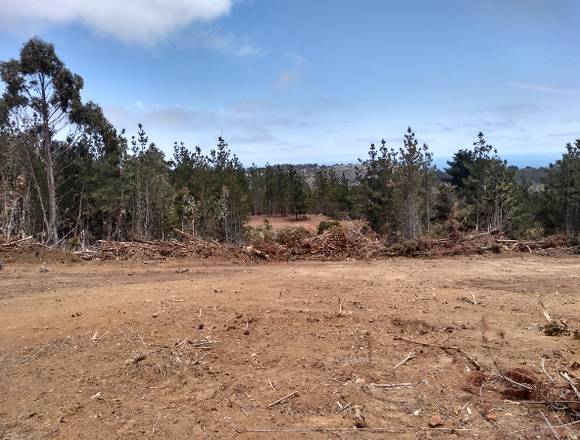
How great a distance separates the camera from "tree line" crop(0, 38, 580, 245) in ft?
66.0

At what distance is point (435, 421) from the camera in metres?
3.46

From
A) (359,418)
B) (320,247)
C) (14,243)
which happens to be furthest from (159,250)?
(359,418)

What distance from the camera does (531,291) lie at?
6.89 metres

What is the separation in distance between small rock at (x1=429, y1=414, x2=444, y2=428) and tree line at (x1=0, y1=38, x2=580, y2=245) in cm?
1305

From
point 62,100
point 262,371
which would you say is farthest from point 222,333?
point 62,100

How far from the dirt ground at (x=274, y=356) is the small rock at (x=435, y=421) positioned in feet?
0.06

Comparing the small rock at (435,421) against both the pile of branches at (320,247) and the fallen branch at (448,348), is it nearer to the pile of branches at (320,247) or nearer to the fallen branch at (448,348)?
the fallen branch at (448,348)

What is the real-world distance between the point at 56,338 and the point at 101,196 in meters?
A: 24.7

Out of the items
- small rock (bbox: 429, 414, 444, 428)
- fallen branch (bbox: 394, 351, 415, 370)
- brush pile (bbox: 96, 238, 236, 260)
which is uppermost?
brush pile (bbox: 96, 238, 236, 260)

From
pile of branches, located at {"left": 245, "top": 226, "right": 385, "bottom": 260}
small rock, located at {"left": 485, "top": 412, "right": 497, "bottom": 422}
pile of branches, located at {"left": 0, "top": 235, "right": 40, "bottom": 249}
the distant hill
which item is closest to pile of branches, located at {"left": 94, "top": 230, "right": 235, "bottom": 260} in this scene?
pile of branches, located at {"left": 245, "top": 226, "right": 385, "bottom": 260}

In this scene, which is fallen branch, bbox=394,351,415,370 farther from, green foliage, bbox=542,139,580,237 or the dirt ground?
green foliage, bbox=542,139,580,237

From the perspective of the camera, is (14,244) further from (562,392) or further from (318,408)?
(562,392)

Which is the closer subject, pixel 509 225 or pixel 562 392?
pixel 562 392

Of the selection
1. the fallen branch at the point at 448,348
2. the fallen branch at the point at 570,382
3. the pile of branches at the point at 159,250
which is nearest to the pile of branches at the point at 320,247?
the pile of branches at the point at 159,250
